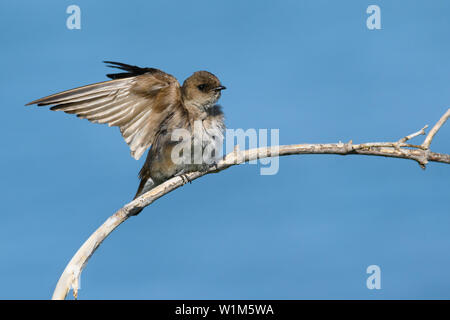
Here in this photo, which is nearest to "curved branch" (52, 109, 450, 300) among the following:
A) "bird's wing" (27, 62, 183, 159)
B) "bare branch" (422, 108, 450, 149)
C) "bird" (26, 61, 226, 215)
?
"bare branch" (422, 108, 450, 149)

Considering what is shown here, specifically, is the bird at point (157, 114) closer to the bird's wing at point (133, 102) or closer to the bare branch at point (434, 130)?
the bird's wing at point (133, 102)

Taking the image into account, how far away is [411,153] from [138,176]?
3.24m

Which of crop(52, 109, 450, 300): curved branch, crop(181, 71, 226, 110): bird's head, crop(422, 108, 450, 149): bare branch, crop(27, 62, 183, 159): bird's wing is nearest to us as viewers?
crop(52, 109, 450, 300): curved branch

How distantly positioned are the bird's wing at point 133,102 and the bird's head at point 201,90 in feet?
0.71

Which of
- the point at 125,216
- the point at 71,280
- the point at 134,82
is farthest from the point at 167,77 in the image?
the point at 71,280

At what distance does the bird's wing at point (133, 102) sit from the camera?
7469 millimetres

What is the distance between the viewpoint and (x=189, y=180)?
755 cm

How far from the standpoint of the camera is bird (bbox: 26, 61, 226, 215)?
24.7 feet

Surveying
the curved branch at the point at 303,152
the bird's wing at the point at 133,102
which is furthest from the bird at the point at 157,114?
the curved branch at the point at 303,152

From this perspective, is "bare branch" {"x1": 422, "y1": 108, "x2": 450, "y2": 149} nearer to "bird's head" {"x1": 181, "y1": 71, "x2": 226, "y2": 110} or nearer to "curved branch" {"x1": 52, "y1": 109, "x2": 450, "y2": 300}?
"curved branch" {"x1": 52, "y1": 109, "x2": 450, "y2": 300}

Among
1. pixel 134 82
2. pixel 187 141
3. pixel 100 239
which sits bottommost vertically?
pixel 100 239

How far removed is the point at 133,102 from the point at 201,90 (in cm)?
81

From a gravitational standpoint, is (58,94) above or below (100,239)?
above
